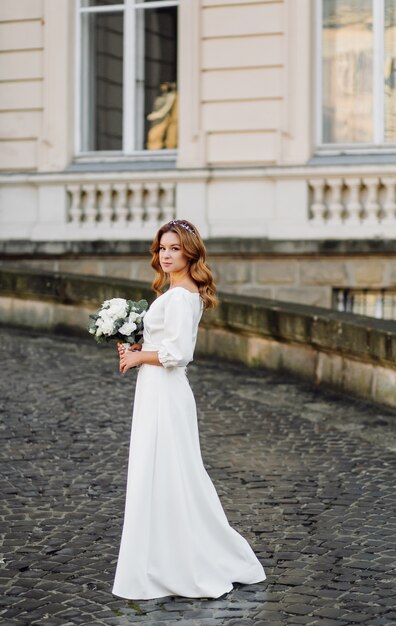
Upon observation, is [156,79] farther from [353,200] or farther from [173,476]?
[173,476]

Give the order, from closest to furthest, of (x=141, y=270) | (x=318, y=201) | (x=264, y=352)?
(x=264, y=352)
(x=318, y=201)
(x=141, y=270)

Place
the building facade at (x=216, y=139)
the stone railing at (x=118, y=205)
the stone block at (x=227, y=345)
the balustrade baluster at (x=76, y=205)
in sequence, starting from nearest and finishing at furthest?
the stone block at (x=227, y=345), the building facade at (x=216, y=139), the stone railing at (x=118, y=205), the balustrade baluster at (x=76, y=205)

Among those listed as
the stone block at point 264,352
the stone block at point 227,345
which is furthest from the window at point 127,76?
the stone block at point 264,352

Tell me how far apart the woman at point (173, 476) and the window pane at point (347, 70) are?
9.57 m

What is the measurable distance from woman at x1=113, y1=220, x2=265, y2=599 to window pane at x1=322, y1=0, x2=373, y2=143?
9575mm

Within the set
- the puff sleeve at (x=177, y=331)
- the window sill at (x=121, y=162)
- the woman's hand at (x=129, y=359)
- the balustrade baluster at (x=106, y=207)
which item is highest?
the window sill at (x=121, y=162)

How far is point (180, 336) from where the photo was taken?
580 cm

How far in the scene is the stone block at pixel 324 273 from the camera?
14.4 m

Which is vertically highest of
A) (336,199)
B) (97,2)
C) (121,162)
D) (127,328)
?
(97,2)

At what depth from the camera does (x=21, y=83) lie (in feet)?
52.5

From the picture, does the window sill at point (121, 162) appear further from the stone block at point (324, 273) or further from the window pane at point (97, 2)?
the stone block at point (324, 273)

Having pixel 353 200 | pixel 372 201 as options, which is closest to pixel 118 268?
pixel 353 200

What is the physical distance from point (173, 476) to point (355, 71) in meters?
10.3

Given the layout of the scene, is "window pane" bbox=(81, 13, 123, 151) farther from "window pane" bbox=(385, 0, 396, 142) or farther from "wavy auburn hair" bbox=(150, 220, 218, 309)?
"wavy auburn hair" bbox=(150, 220, 218, 309)
